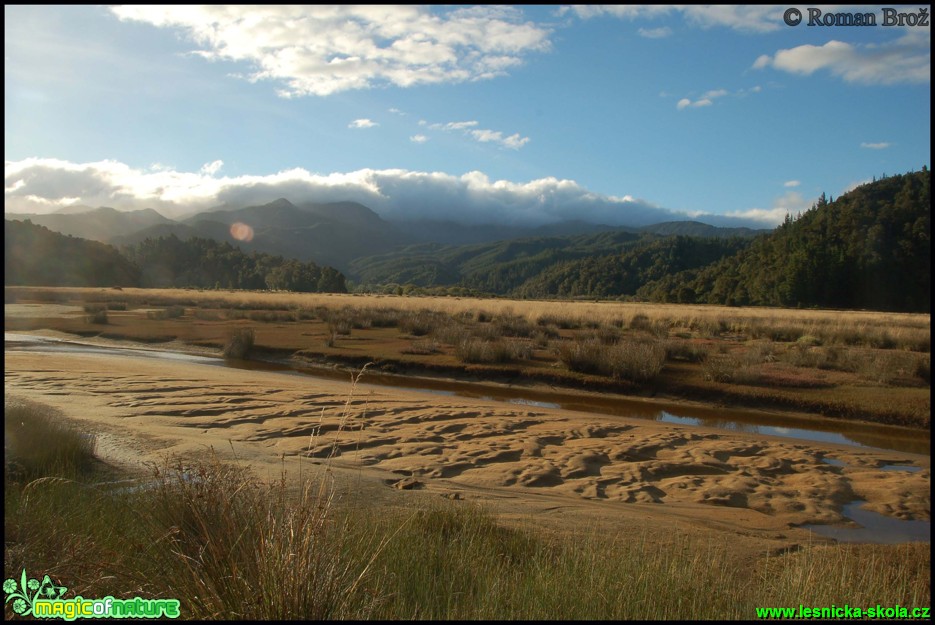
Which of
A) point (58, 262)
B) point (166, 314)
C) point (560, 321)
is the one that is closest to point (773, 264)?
point (560, 321)

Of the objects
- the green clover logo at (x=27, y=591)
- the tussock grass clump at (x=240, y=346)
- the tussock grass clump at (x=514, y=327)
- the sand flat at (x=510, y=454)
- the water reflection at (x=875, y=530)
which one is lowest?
the water reflection at (x=875, y=530)

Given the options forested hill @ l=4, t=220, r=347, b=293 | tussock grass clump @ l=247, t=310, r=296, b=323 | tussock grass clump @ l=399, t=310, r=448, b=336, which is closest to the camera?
tussock grass clump @ l=399, t=310, r=448, b=336

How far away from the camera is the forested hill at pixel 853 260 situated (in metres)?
63.6

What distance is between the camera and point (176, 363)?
2205 cm

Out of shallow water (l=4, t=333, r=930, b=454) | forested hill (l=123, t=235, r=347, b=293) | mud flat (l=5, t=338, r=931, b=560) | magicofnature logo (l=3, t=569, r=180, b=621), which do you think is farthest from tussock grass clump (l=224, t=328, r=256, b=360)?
forested hill (l=123, t=235, r=347, b=293)

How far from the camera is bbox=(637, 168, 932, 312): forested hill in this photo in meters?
63.6

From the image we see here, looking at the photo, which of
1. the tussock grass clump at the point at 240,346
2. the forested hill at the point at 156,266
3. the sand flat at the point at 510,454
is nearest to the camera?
the sand flat at the point at 510,454

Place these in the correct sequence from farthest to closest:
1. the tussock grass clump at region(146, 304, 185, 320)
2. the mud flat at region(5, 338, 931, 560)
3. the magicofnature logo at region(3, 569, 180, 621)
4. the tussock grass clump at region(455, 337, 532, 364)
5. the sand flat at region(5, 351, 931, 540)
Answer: the tussock grass clump at region(146, 304, 185, 320), the tussock grass clump at region(455, 337, 532, 364), the sand flat at region(5, 351, 931, 540), the mud flat at region(5, 338, 931, 560), the magicofnature logo at region(3, 569, 180, 621)

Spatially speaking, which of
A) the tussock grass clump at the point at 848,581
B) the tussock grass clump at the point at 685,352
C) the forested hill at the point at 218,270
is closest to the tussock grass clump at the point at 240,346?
the tussock grass clump at the point at 685,352

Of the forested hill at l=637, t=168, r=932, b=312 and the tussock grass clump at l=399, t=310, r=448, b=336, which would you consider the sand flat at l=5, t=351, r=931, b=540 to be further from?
the forested hill at l=637, t=168, r=932, b=312

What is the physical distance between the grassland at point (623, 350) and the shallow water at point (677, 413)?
736 mm

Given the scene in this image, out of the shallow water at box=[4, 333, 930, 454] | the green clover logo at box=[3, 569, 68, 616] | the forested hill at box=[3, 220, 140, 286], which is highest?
the forested hill at box=[3, 220, 140, 286]

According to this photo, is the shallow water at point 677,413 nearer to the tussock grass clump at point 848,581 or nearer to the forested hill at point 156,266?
the tussock grass clump at point 848,581

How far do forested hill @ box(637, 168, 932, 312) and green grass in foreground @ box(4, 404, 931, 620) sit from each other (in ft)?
219
